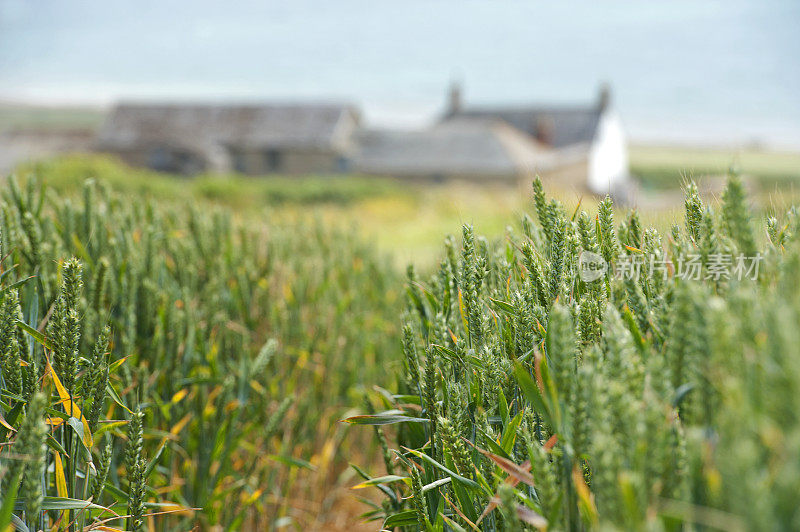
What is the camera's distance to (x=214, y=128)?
4009 cm

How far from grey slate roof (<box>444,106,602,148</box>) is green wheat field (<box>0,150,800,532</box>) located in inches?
1647

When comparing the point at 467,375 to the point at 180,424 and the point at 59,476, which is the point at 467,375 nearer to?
the point at 59,476

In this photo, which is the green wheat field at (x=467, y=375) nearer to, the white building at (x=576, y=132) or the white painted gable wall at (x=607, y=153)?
the white building at (x=576, y=132)

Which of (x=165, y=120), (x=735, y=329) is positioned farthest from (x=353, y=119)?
(x=735, y=329)

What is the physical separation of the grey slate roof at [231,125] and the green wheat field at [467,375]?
3584 centimetres

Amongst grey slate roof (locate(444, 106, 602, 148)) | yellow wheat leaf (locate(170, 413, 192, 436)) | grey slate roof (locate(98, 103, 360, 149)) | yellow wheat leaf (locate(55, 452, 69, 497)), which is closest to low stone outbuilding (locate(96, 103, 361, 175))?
grey slate roof (locate(98, 103, 360, 149))

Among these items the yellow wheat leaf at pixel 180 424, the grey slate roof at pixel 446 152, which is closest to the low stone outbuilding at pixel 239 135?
the grey slate roof at pixel 446 152

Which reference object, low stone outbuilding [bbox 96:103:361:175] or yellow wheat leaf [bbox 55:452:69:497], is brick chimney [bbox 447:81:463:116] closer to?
low stone outbuilding [bbox 96:103:361:175]

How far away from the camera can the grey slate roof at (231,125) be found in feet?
125

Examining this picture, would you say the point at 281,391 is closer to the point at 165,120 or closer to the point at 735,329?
the point at 735,329

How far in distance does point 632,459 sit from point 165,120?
43.7 meters

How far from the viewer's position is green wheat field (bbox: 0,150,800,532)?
27.2 inches

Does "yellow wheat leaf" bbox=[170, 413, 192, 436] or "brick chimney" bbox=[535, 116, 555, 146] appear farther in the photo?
"brick chimney" bbox=[535, 116, 555, 146]

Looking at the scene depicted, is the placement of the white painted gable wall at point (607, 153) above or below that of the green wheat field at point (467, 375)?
above
